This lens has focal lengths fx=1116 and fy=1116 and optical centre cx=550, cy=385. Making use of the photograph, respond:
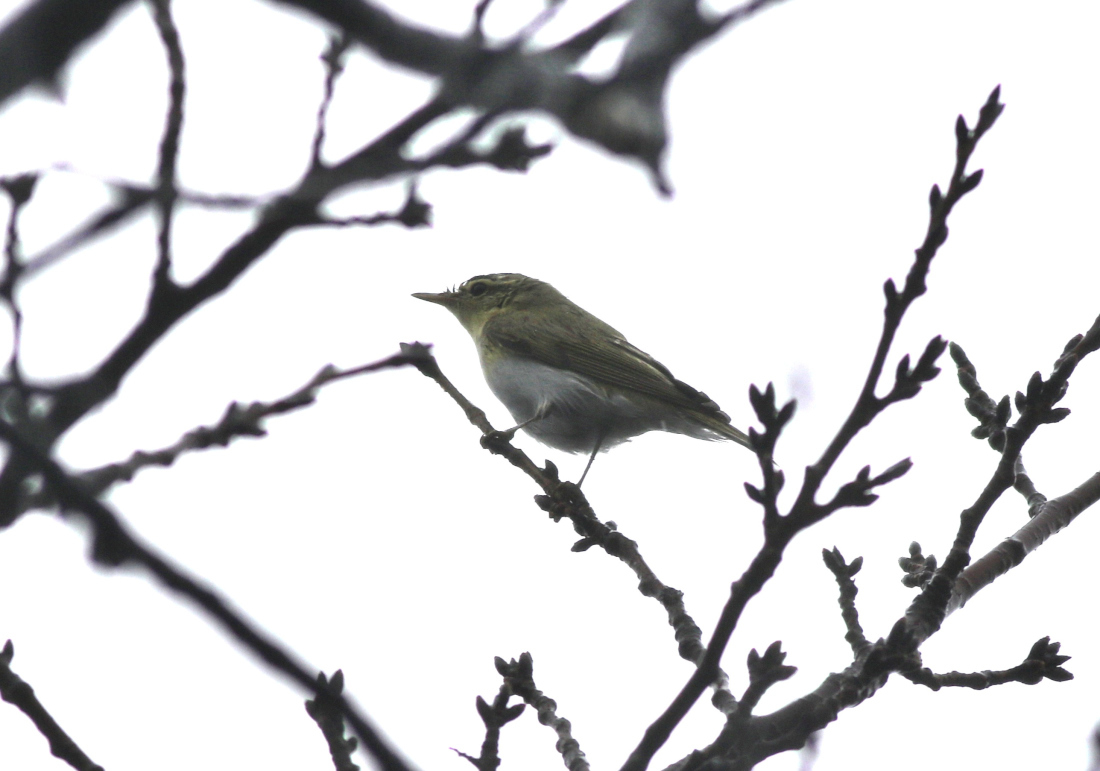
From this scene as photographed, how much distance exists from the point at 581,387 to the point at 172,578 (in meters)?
6.72

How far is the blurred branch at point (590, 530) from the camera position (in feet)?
11.1

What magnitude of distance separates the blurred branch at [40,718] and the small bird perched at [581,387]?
205 inches

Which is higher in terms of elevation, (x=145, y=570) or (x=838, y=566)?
(x=838, y=566)

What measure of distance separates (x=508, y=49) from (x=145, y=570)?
0.83 m

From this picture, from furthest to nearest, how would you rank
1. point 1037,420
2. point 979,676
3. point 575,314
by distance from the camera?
1. point 575,314
2. point 979,676
3. point 1037,420

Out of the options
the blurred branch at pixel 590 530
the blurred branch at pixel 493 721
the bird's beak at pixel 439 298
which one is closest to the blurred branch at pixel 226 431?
the blurred branch at pixel 590 530

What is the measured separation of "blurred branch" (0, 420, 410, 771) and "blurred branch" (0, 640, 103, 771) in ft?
3.92

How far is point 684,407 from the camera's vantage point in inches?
305

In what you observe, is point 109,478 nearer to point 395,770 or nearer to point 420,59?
point 395,770

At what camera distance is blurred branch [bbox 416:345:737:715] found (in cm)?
337

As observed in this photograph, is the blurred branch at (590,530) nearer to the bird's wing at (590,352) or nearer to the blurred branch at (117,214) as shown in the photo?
the blurred branch at (117,214)

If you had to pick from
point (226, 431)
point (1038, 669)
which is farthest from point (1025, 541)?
point (226, 431)

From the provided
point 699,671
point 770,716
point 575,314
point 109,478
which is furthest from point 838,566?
point 575,314

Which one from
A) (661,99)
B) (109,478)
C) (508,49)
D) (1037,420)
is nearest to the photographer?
(661,99)
